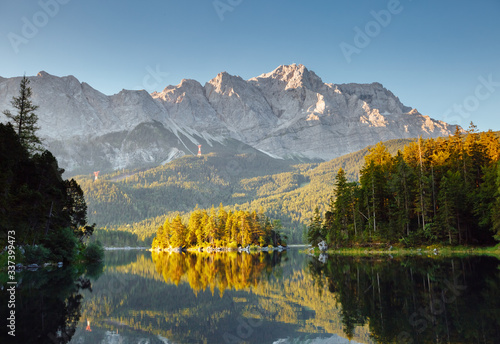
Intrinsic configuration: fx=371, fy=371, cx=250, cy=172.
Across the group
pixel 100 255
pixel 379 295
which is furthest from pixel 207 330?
pixel 100 255

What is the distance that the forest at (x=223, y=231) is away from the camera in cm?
12875

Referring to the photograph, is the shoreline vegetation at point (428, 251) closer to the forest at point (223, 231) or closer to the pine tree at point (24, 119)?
the pine tree at point (24, 119)

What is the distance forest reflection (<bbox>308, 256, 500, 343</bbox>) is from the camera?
11188mm

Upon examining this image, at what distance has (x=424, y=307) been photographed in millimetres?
14797

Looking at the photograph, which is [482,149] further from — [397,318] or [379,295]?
[397,318]

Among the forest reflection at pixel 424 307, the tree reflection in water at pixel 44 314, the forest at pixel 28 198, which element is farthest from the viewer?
the forest at pixel 28 198

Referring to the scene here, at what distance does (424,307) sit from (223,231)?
394 feet

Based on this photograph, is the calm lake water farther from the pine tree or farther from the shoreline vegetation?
the pine tree

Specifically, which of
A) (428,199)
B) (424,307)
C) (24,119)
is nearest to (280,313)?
(424,307)

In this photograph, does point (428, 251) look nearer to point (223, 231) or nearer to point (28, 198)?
point (28, 198)

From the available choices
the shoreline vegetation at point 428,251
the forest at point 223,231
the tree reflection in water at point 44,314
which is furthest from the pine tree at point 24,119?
the forest at point 223,231

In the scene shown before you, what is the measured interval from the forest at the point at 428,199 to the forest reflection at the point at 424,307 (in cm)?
3322

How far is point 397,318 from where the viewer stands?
13234 mm

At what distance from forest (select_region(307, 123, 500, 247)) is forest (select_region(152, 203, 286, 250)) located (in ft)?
189
